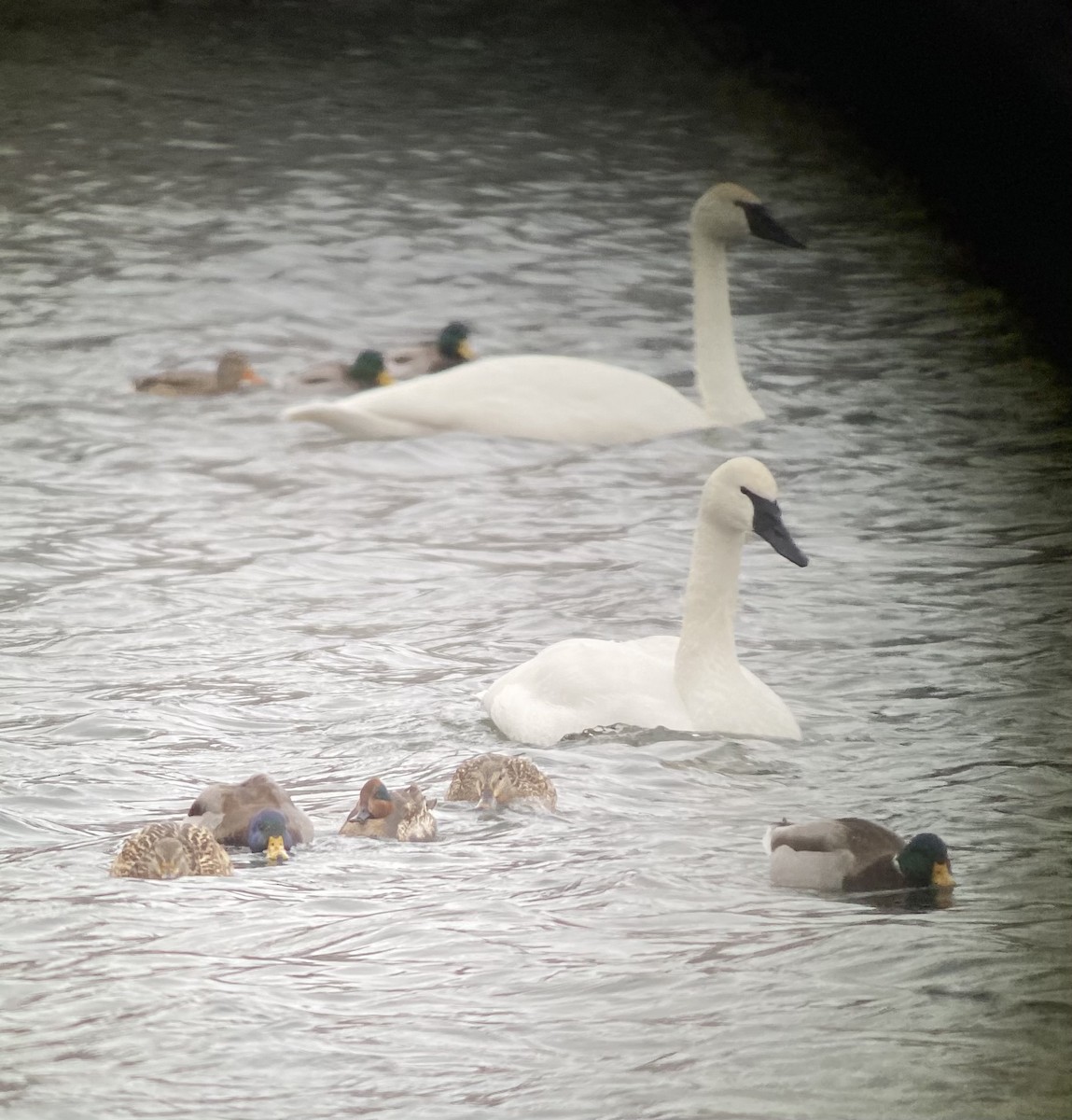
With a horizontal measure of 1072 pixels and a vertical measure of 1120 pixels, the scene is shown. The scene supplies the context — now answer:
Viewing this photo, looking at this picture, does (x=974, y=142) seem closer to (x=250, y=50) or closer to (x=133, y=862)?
(x=250, y=50)

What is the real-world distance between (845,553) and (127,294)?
7.11 ft

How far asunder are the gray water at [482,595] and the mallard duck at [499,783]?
7 centimetres

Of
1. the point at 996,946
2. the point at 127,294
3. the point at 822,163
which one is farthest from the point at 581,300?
the point at 996,946

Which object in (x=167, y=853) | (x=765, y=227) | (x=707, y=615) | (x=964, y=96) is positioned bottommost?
(x=167, y=853)

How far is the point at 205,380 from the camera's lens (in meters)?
5.39

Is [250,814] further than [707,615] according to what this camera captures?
No

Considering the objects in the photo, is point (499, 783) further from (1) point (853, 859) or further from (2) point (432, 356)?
(2) point (432, 356)

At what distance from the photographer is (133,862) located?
3328 millimetres

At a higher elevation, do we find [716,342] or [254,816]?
[716,342]

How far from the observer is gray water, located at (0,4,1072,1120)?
2885 millimetres

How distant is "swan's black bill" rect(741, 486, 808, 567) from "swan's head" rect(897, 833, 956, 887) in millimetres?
958

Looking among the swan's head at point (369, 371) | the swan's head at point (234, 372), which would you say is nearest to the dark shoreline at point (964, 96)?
the swan's head at point (369, 371)

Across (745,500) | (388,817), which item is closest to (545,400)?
(745,500)

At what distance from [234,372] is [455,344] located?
0.55m
